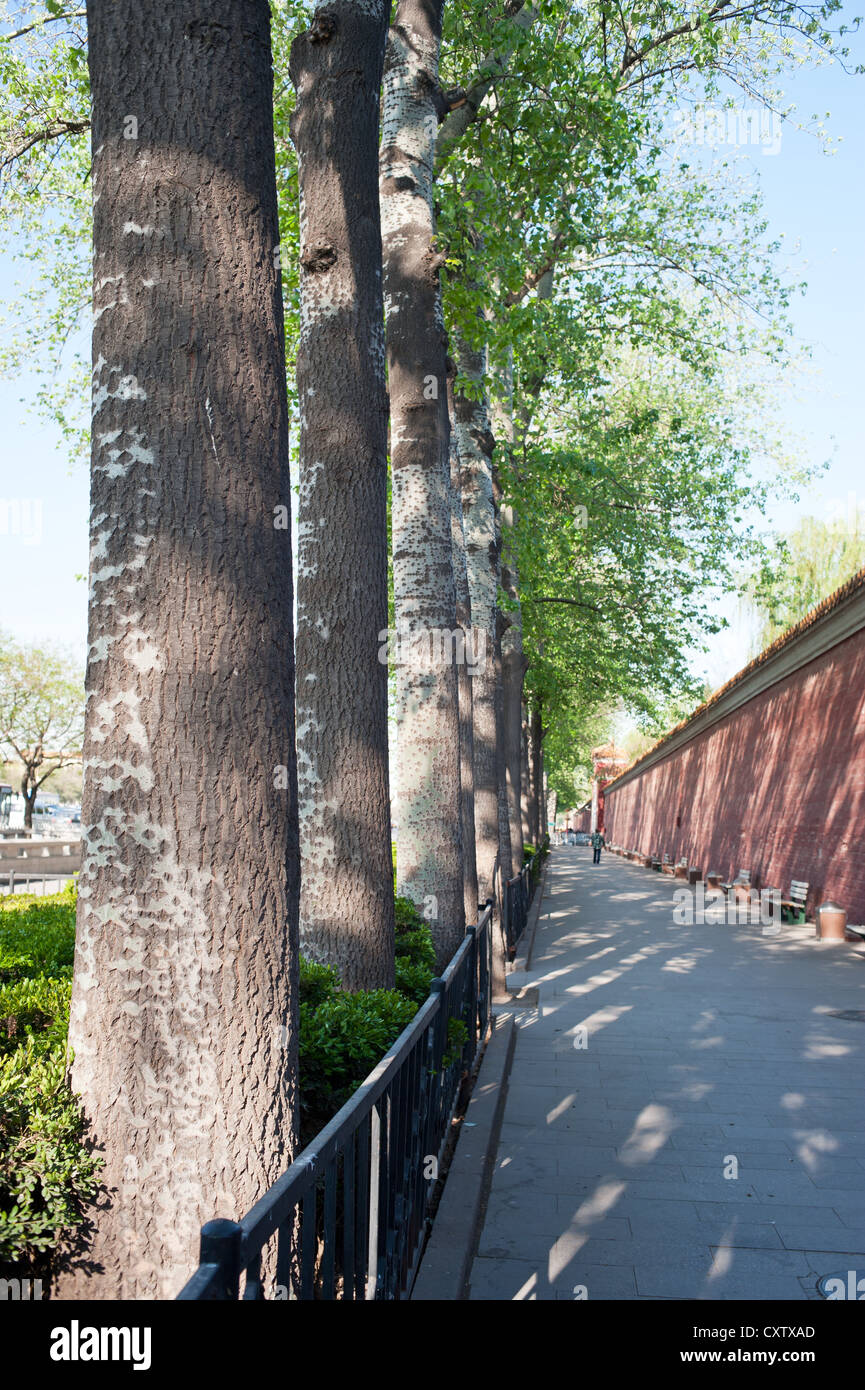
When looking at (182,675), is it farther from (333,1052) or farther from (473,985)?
(473,985)

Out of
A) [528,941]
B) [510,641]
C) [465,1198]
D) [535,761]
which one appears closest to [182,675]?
[465,1198]

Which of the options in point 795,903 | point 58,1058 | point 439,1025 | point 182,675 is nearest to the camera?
point 182,675

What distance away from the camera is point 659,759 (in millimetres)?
39656

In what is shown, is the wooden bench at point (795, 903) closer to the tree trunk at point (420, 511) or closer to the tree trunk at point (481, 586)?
the tree trunk at point (481, 586)

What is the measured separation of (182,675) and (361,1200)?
164 cm

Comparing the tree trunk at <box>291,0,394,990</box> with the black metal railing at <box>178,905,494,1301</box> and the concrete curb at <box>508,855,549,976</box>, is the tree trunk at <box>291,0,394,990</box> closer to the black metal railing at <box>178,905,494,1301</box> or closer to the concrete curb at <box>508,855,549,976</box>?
the black metal railing at <box>178,905,494,1301</box>

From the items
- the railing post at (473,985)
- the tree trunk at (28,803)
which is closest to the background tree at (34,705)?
the tree trunk at (28,803)

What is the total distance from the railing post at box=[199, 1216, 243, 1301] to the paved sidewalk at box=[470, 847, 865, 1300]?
2686 mm

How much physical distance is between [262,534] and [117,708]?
621mm

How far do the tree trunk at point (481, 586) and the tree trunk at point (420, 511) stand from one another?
3.82 meters

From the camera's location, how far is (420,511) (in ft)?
25.6

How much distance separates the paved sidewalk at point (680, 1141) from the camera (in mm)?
4398

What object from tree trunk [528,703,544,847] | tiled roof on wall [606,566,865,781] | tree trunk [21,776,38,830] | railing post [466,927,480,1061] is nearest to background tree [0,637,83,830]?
tree trunk [21,776,38,830]
